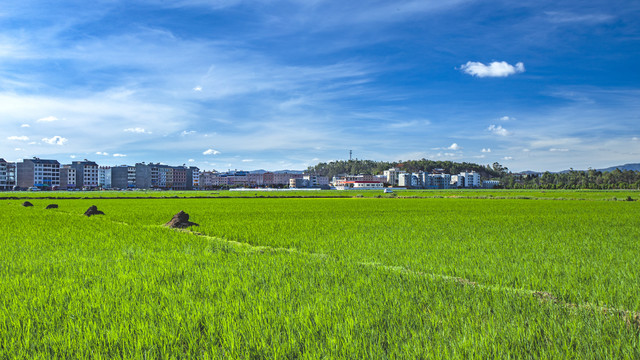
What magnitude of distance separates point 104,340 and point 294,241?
6.91 m

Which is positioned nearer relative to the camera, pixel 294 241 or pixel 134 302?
pixel 134 302

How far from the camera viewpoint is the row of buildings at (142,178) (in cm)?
12625

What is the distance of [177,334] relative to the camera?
3.73m

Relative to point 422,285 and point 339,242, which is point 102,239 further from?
point 422,285

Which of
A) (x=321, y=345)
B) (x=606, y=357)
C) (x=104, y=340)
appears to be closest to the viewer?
(x=606, y=357)

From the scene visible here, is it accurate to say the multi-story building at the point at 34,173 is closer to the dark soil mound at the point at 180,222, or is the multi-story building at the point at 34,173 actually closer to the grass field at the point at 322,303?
the dark soil mound at the point at 180,222

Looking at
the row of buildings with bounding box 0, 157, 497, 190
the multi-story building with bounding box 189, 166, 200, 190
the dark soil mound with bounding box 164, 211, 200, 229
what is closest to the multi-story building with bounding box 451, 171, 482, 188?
the row of buildings with bounding box 0, 157, 497, 190

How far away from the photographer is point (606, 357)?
308cm

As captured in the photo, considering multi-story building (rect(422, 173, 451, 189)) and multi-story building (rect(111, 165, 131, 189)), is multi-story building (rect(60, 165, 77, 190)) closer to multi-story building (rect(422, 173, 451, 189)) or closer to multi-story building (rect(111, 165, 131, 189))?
multi-story building (rect(111, 165, 131, 189))

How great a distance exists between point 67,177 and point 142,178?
78.3 feet

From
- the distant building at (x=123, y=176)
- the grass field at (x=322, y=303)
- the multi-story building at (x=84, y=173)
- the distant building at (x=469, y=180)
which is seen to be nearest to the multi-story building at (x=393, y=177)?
the distant building at (x=469, y=180)

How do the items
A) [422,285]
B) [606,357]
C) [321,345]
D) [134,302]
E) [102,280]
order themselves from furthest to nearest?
1. [102,280]
2. [422,285]
3. [134,302]
4. [321,345]
5. [606,357]

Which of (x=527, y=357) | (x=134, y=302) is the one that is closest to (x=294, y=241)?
(x=134, y=302)

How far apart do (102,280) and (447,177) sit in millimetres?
185228
